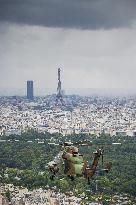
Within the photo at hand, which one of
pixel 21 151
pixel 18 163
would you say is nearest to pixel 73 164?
pixel 18 163

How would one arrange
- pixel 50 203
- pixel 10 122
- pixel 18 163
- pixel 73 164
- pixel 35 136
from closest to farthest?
pixel 73 164 → pixel 50 203 → pixel 18 163 → pixel 35 136 → pixel 10 122

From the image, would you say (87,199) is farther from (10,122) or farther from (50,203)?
(10,122)

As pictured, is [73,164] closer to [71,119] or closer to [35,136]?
[35,136]

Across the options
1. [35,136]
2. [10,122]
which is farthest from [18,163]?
[10,122]

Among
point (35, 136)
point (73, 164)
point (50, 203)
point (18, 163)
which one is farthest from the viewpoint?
point (35, 136)

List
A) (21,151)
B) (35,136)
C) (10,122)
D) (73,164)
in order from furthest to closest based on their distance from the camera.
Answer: (10,122) < (35,136) < (21,151) < (73,164)

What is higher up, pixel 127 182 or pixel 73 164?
pixel 73 164

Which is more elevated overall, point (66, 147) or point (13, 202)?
point (66, 147)

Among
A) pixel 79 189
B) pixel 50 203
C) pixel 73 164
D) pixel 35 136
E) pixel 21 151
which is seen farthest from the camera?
pixel 35 136

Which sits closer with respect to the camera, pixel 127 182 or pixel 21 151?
pixel 127 182
